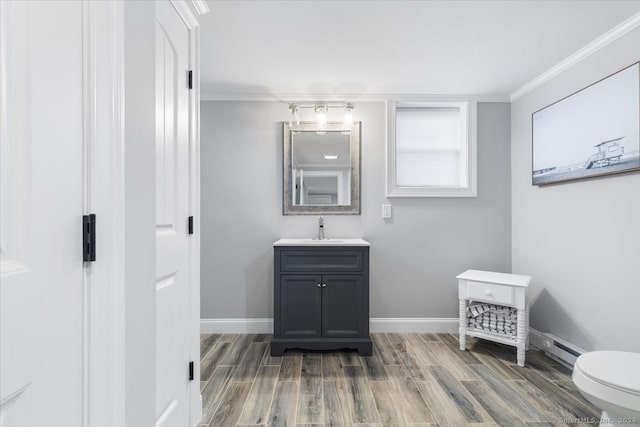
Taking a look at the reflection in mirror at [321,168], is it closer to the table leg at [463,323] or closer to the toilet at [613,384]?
→ the table leg at [463,323]

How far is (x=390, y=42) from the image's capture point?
86.7 inches

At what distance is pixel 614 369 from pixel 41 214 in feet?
7.17

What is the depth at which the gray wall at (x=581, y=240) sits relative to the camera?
2.03m

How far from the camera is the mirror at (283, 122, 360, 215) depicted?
10.4 ft

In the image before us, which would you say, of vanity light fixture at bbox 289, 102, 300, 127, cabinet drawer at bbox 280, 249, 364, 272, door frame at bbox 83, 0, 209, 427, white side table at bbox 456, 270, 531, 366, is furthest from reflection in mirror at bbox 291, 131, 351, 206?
door frame at bbox 83, 0, 209, 427

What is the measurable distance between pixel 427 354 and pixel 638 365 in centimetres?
138

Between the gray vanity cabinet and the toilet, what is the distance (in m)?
1.45

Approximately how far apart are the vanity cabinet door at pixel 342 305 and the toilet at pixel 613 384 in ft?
4.71

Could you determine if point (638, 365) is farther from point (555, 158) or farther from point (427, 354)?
point (555, 158)

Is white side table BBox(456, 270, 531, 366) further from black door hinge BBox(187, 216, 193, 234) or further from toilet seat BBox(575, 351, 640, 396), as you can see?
black door hinge BBox(187, 216, 193, 234)

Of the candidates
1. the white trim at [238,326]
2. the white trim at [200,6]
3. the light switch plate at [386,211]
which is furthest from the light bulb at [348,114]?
the white trim at [238,326]

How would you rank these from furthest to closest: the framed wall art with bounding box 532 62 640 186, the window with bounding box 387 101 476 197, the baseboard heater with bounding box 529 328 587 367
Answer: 1. the window with bounding box 387 101 476 197
2. the baseboard heater with bounding box 529 328 587 367
3. the framed wall art with bounding box 532 62 640 186

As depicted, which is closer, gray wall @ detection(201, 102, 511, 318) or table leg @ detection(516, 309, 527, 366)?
table leg @ detection(516, 309, 527, 366)

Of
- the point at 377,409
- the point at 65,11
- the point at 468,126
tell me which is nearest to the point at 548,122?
the point at 468,126
